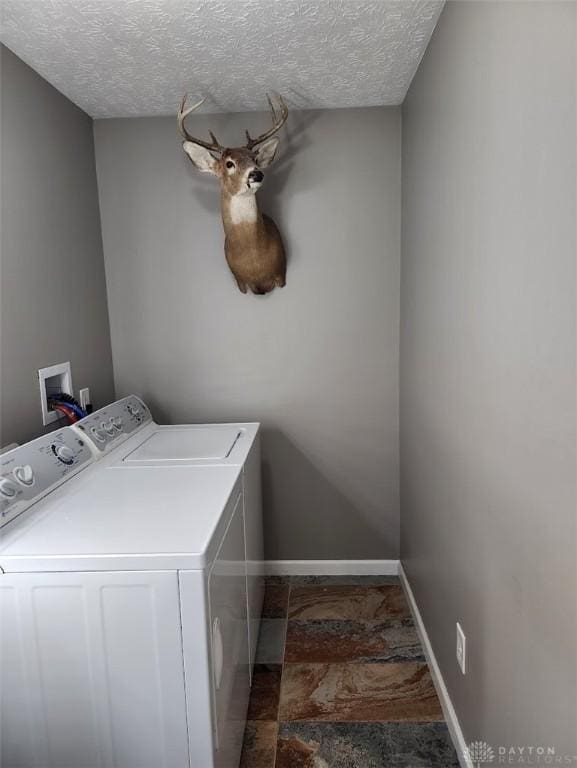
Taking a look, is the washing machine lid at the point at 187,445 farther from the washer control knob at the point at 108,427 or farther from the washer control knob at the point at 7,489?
the washer control knob at the point at 7,489

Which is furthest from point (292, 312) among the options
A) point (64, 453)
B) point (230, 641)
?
point (230, 641)

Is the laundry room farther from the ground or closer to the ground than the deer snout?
closer to the ground

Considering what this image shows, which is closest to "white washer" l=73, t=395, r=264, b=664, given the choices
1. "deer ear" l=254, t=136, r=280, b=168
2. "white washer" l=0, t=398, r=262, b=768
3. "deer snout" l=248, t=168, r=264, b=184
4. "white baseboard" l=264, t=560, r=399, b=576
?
"white baseboard" l=264, t=560, r=399, b=576

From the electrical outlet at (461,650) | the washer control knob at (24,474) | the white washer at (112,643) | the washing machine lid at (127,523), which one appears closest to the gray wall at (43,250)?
the washer control knob at (24,474)

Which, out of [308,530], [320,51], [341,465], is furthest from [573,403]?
[308,530]

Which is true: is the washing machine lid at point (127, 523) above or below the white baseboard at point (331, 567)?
above

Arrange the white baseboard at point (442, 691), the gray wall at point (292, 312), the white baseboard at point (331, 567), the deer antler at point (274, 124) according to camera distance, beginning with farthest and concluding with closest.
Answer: the white baseboard at point (331, 567) → the gray wall at point (292, 312) → the deer antler at point (274, 124) → the white baseboard at point (442, 691)

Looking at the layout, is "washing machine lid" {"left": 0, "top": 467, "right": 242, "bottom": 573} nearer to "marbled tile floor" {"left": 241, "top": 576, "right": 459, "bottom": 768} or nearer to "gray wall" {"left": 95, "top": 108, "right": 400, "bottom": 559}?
"marbled tile floor" {"left": 241, "top": 576, "right": 459, "bottom": 768}

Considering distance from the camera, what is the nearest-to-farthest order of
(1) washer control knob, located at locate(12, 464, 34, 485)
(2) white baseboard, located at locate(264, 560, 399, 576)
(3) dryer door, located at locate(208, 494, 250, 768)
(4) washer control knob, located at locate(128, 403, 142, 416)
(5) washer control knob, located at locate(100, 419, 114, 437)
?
(3) dryer door, located at locate(208, 494, 250, 768)
(1) washer control knob, located at locate(12, 464, 34, 485)
(5) washer control knob, located at locate(100, 419, 114, 437)
(4) washer control knob, located at locate(128, 403, 142, 416)
(2) white baseboard, located at locate(264, 560, 399, 576)

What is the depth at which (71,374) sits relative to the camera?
220cm

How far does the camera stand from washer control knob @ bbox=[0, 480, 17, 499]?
1392 mm

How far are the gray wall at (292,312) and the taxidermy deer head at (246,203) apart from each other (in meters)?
0.12

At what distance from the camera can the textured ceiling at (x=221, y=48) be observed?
1623 millimetres

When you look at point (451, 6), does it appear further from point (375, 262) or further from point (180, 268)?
point (180, 268)
